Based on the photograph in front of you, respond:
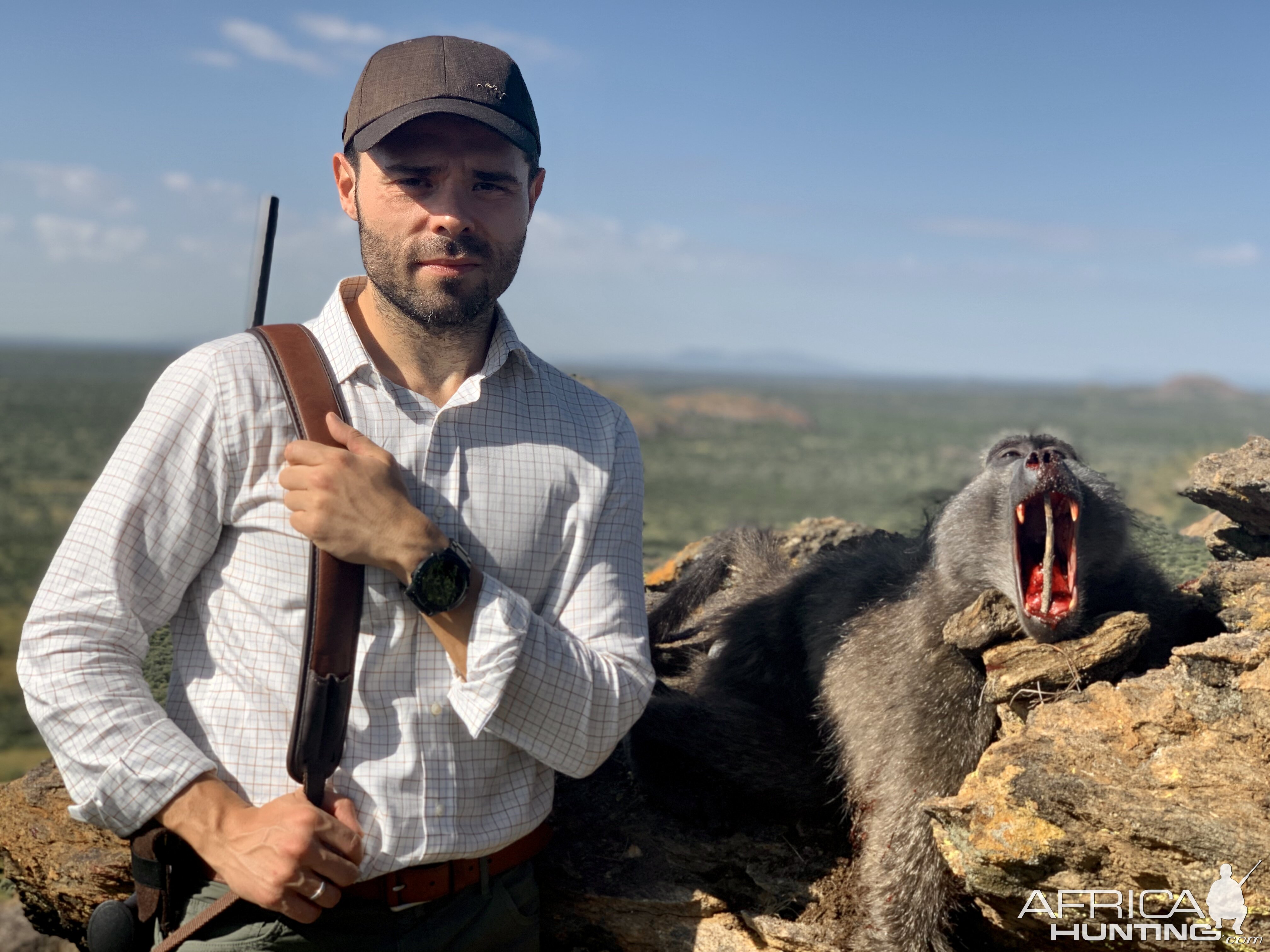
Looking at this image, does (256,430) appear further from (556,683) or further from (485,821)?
(485,821)

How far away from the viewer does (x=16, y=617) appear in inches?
619

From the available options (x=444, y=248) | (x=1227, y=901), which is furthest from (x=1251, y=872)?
(x=444, y=248)

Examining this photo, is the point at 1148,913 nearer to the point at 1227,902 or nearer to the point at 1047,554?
the point at 1227,902

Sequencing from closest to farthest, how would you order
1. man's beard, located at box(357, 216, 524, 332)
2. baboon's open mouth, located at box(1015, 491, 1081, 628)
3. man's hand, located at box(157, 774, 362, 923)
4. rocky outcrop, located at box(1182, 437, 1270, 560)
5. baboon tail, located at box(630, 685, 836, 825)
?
man's hand, located at box(157, 774, 362, 923)
man's beard, located at box(357, 216, 524, 332)
baboon's open mouth, located at box(1015, 491, 1081, 628)
baboon tail, located at box(630, 685, 836, 825)
rocky outcrop, located at box(1182, 437, 1270, 560)

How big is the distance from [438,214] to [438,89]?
0.93ft

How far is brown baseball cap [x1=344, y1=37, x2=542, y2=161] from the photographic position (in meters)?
2.45

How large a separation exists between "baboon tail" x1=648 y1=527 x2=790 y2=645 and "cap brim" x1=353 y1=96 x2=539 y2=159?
272 cm

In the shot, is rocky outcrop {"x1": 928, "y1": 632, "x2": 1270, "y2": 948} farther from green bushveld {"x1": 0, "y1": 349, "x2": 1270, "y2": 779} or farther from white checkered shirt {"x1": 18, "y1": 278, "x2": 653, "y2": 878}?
green bushveld {"x1": 0, "y1": 349, "x2": 1270, "y2": 779}

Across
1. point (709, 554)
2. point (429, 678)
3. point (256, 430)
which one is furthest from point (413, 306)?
point (709, 554)

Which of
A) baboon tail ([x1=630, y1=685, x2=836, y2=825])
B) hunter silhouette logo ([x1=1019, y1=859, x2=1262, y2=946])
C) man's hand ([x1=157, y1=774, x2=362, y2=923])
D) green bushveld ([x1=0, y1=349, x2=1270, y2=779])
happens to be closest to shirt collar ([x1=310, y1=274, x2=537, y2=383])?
green bushveld ([x1=0, y1=349, x2=1270, y2=779])

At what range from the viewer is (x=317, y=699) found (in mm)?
2203

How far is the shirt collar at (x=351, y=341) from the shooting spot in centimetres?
249

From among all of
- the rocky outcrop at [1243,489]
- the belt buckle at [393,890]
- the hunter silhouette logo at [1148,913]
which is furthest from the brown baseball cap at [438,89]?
the rocky outcrop at [1243,489]

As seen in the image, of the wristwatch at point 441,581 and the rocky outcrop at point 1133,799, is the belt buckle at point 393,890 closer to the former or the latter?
the wristwatch at point 441,581
